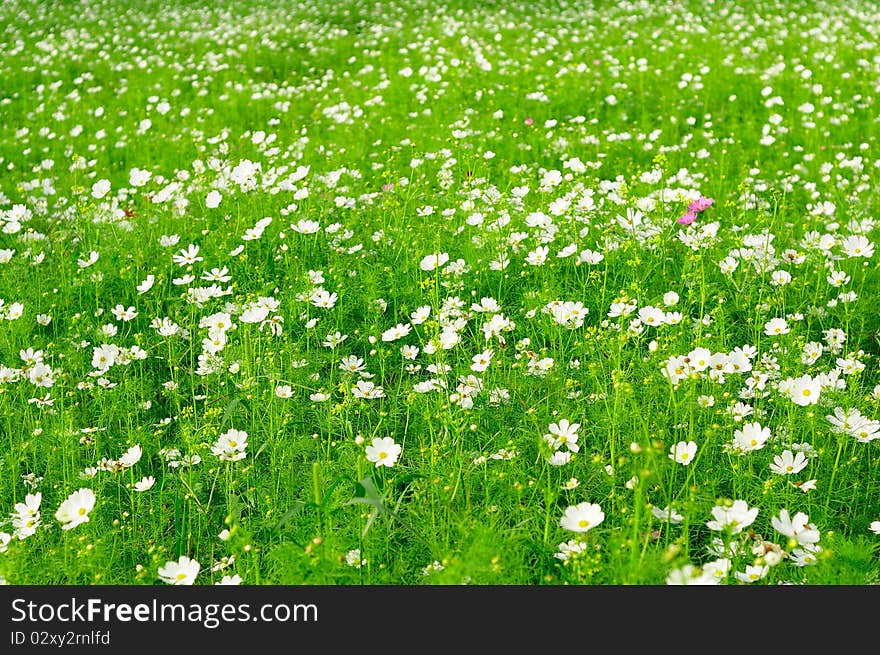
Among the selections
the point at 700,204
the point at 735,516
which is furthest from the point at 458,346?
the point at 700,204

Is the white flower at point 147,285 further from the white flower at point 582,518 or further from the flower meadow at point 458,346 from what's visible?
the white flower at point 582,518

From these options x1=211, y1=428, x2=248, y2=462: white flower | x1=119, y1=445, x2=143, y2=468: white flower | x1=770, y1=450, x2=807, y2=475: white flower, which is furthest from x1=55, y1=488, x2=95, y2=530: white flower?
x1=770, y1=450, x2=807, y2=475: white flower

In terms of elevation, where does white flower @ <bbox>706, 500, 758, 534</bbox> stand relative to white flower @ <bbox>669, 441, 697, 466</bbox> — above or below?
above

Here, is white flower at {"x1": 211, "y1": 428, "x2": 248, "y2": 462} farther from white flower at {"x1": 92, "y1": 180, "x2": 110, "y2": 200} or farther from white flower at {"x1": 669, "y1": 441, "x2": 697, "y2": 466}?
white flower at {"x1": 92, "y1": 180, "x2": 110, "y2": 200}

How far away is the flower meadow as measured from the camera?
2082 mm

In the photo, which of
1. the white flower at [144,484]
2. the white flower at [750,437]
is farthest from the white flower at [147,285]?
the white flower at [750,437]

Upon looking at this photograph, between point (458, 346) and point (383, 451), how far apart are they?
867 millimetres

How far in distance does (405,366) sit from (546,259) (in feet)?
3.15

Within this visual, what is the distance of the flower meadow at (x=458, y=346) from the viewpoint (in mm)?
2082

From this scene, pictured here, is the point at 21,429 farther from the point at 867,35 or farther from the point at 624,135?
the point at 867,35

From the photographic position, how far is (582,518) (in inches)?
74.7

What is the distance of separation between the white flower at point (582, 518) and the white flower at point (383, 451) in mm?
521

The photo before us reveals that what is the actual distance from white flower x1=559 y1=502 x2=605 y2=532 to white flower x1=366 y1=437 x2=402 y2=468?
521 millimetres

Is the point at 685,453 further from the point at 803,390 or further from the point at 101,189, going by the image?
the point at 101,189
